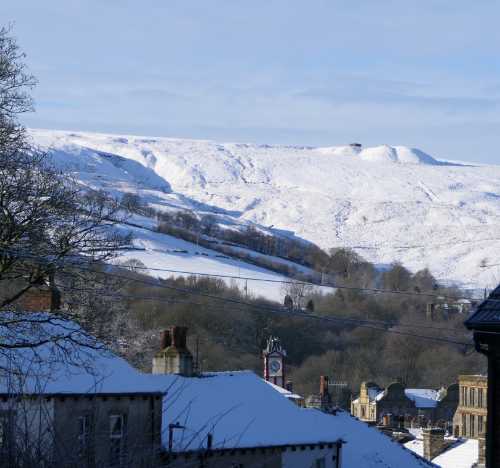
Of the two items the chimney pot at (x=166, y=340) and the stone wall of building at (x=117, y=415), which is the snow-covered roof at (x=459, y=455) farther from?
the stone wall of building at (x=117, y=415)

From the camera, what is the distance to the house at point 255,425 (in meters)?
32.9

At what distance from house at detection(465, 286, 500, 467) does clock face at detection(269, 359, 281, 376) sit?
7728 cm

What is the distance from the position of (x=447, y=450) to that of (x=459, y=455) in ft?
4.80

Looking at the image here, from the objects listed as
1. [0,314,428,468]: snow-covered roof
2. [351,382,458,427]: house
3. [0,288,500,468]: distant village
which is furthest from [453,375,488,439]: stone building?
Result: [0,314,428,468]: snow-covered roof

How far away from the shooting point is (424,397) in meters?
120

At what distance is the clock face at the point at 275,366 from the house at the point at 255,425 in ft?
190

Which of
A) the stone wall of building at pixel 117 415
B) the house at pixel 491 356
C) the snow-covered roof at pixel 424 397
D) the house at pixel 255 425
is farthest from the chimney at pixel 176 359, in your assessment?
the snow-covered roof at pixel 424 397

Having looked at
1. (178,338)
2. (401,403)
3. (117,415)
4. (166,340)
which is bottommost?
(401,403)

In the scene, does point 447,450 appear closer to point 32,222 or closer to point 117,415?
point 117,415

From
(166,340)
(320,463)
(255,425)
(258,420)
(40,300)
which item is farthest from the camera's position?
(166,340)

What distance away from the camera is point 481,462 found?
46969 millimetres

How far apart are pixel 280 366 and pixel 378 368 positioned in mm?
60542

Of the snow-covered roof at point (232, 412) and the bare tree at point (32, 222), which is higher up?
the bare tree at point (32, 222)

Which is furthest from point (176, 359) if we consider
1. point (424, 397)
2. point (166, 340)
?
point (424, 397)
